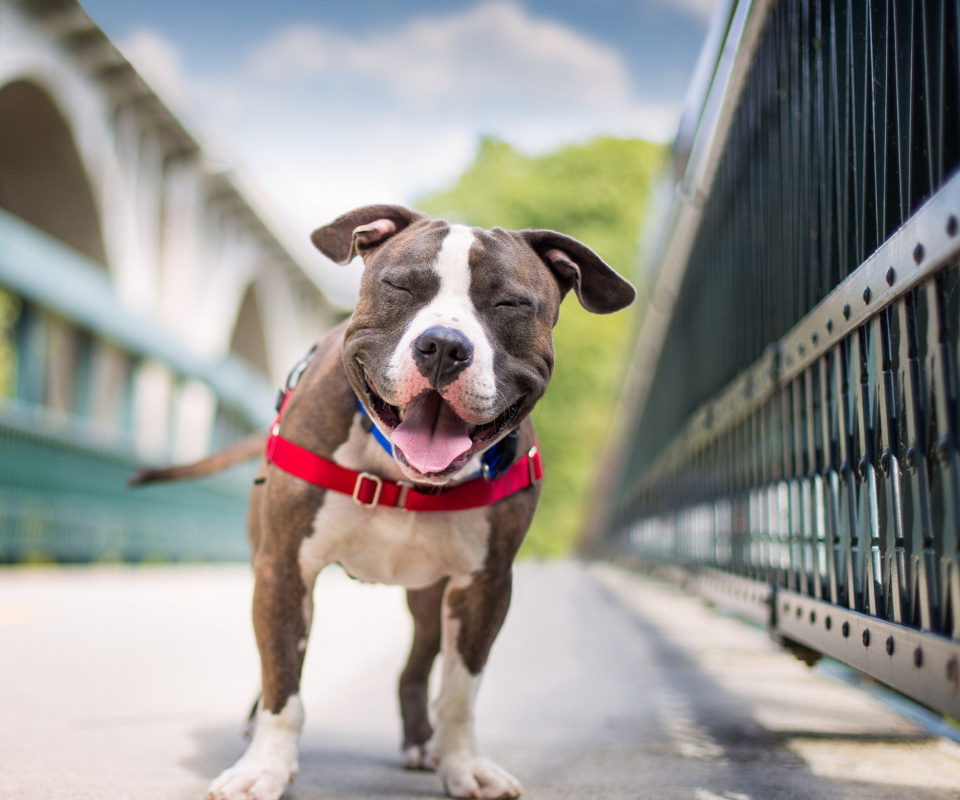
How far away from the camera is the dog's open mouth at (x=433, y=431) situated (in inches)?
91.4

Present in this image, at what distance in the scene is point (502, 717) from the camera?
3658 millimetres

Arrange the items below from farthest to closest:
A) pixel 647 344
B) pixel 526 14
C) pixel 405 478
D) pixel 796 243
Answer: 1. pixel 526 14
2. pixel 647 344
3. pixel 796 243
4. pixel 405 478

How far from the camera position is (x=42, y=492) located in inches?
458

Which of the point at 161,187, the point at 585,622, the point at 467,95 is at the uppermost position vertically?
the point at 467,95

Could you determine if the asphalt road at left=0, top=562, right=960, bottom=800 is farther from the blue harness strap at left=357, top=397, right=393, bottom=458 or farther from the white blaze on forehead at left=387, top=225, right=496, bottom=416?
the white blaze on forehead at left=387, top=225, right=496, bottom=416

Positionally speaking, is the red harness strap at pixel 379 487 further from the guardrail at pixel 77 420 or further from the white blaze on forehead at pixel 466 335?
the guardrail at pixel 77 420

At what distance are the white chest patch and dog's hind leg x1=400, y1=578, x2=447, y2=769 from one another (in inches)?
14.1

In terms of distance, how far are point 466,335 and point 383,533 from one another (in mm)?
636

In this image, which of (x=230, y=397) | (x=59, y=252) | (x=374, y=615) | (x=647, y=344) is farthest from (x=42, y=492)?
(x=230, y=397)

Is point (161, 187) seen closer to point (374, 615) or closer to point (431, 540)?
point (374, 615)

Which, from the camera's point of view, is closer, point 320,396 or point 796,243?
point 320,396

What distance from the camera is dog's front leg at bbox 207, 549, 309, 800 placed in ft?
7.71

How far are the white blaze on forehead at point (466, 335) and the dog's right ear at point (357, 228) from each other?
39 cm

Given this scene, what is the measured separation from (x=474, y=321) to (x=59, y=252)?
12269mm
